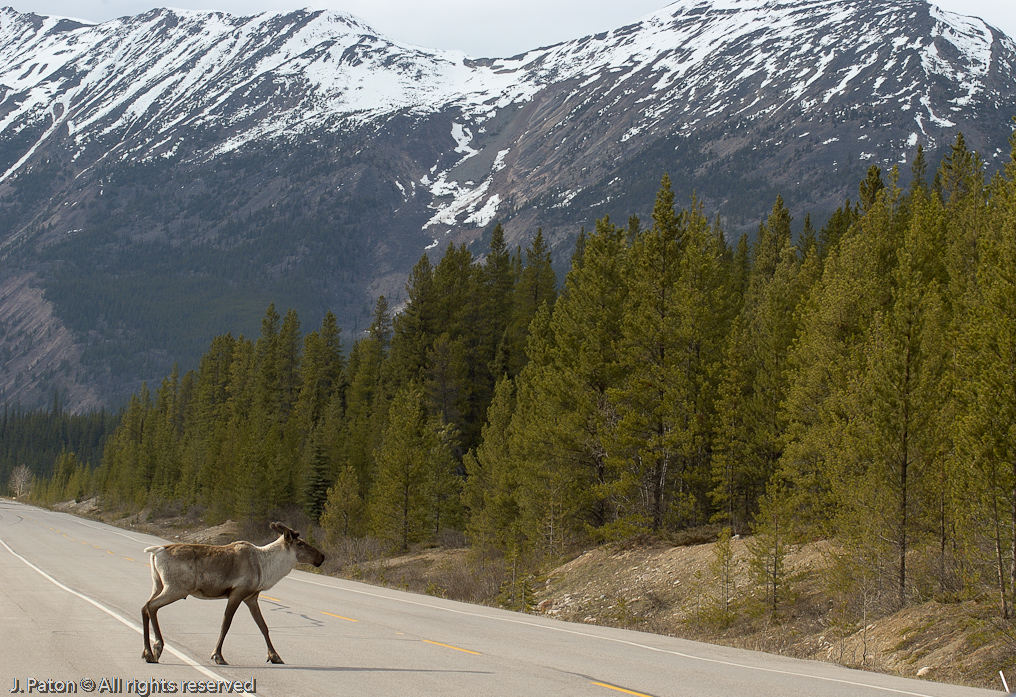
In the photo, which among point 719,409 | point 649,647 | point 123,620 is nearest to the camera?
point 123,620

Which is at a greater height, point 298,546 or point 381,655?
point 298,546

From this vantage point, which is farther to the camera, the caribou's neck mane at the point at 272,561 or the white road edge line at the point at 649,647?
the white road edge line at the point at 649,647

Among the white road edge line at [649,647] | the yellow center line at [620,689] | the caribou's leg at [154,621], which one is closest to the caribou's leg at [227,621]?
the caribou's leg at [154,621]

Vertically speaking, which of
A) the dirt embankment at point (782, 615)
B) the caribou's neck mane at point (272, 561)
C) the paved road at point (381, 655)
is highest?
the caribou's neck mane at point (272, 561)

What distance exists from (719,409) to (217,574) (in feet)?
75.9

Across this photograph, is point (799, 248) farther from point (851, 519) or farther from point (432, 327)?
point (851, 519)

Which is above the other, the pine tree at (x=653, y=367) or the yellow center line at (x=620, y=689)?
the yellow center line at (x=620, y=689)

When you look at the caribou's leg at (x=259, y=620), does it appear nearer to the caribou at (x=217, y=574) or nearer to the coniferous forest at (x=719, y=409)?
the caribou at (x=217, y=574)

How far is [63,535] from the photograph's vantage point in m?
52.1

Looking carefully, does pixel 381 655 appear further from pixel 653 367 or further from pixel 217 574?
pixel 653 367

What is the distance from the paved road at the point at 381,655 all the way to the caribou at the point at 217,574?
0.60 meters

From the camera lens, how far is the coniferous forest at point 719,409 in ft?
61.8

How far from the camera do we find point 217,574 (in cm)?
1030

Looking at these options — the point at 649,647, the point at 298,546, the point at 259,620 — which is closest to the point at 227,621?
the point at 259,620
